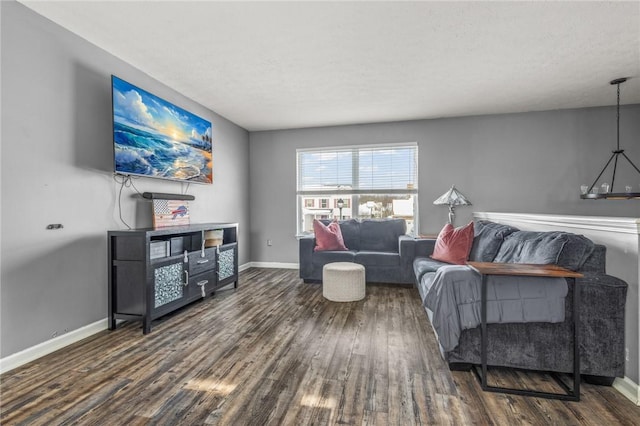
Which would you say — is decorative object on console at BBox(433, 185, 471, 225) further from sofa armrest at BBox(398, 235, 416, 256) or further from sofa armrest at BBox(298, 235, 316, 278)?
sofa armrest at BBox(298, 235, 316, 278)

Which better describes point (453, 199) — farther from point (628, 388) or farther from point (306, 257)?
point (628, 388)

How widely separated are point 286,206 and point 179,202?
7.04 feet

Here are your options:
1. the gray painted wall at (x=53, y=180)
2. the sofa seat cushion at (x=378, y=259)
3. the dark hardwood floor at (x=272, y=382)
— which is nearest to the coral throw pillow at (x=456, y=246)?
the sofa seat cushion at (x=378, y=259)

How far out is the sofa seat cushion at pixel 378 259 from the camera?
160 inches

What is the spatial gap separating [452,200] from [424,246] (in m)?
0.96

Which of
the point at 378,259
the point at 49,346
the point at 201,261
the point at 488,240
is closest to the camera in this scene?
the point at 49,346

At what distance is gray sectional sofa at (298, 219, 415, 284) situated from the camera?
4047 mm

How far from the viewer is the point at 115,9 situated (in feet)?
6.99

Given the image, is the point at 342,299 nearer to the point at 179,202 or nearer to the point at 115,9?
the point at 179,202

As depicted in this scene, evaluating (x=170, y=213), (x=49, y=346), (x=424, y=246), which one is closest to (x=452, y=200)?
(x=424, y=246)

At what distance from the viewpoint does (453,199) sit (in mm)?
4363

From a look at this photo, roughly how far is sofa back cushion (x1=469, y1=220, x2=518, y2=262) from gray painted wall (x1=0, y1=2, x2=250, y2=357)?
11.7ft

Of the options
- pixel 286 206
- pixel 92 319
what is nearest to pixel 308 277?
pixel 286 206

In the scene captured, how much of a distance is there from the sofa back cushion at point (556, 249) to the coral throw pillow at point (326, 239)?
236 centimetres
